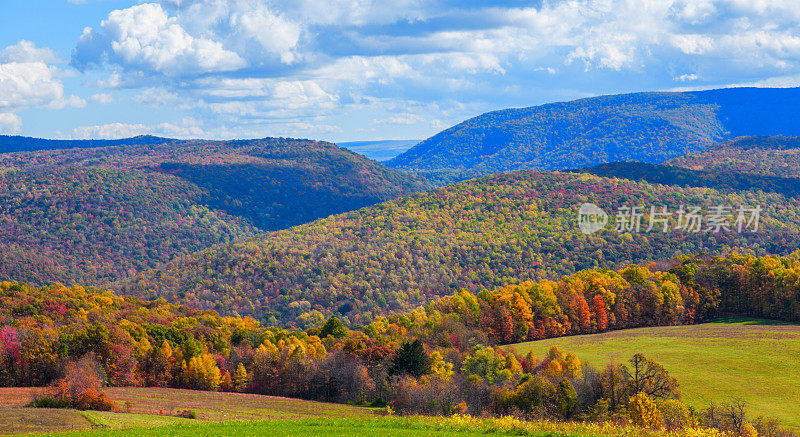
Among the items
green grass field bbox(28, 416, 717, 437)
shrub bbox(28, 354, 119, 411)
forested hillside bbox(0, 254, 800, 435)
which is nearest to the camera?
green grass field bbox(28, 416, 717, 437)

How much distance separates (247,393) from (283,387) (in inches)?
163

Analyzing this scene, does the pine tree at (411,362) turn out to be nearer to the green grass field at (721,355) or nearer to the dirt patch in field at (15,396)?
the green grass field at (721,355)

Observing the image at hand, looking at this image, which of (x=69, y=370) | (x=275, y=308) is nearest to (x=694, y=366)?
(x=69, y=370)

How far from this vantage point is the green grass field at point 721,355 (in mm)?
67938

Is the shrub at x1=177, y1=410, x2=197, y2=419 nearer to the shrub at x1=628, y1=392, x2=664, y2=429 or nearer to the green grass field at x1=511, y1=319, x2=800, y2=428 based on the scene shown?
the shrub at x1=628, y1=392, x2=664, y2=429

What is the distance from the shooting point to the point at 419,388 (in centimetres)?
6488

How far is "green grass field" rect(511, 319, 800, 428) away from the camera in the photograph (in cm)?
6794

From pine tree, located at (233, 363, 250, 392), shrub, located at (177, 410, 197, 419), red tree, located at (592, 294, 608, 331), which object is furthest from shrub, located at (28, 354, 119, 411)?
red tree, located at (592, 294, 608, 331)

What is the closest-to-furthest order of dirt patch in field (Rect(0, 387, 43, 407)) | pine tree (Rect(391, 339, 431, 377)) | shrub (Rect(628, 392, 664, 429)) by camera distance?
shrub (Rect(628, 392, 664, 429)) → dirt patch in field (Rect(0, 387, 43, 407)) → pine tree (Rect(391, 339, 431, 377))

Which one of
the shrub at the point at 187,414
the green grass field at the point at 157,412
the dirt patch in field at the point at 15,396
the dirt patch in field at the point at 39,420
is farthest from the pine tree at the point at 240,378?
the dirt patch in field at the point at 39,420

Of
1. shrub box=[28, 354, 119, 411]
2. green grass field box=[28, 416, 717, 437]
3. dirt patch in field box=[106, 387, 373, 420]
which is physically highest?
green grass field box=[28, 416, 717, 437]

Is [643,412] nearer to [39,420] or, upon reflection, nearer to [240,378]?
[39,420]

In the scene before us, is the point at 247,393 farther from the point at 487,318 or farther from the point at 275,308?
→ the point at 275,308

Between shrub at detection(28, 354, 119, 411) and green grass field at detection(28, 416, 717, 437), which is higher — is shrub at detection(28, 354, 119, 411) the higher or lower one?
the lower one
